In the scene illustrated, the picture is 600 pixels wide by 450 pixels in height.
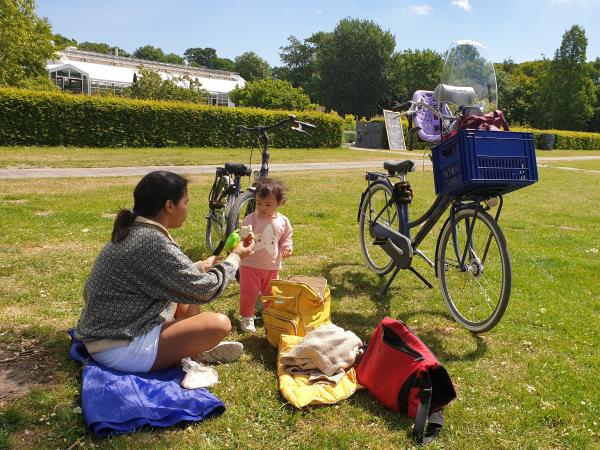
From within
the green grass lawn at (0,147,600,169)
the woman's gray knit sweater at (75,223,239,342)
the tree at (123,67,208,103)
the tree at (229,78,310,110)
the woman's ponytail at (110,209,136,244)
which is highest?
the tree at (229,78,310,110)

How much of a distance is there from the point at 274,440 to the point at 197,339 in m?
0.79

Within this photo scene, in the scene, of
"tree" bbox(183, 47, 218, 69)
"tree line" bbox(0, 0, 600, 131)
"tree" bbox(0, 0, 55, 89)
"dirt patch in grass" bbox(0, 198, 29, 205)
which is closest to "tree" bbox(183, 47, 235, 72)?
"tree" bbox(183, 47, 218, 69)

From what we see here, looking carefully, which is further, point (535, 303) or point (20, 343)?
point (535, 303)

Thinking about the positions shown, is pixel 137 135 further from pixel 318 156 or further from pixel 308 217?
pixel 308 217

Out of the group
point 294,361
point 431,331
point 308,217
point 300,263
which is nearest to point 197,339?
point 294,361

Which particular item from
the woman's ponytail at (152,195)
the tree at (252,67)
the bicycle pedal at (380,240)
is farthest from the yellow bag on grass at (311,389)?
the tree at (252,67)

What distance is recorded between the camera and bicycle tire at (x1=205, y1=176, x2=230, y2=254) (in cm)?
542

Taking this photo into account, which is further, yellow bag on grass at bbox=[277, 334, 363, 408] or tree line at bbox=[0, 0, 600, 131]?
tree line at bbox=[0, 0, 600, 131]

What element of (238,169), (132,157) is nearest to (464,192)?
(238,169)

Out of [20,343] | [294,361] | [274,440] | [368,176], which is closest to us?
[274,440]

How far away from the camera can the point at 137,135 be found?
Result: 66.3ft

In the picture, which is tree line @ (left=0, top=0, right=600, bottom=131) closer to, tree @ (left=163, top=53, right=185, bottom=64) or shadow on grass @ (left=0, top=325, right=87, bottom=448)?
shadow on grass @ (left=0, top=325, right=87, bottom=448)

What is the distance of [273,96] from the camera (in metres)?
38.4

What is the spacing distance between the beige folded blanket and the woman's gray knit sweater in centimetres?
73
